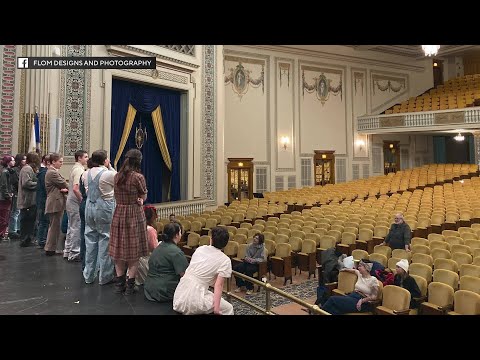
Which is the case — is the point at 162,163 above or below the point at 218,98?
below

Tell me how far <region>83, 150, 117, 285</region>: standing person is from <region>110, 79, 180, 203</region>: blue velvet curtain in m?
6.05

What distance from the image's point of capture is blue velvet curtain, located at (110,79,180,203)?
374 inches

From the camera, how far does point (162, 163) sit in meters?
10.8

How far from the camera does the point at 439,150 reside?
20734 mm

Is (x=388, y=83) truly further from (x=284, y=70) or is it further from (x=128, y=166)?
(x=128, y=166)

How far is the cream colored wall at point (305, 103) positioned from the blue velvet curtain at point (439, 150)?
1.78 m

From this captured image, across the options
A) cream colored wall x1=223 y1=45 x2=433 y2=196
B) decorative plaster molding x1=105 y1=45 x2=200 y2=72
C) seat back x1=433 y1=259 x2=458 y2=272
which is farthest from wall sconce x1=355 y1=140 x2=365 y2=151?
seat back x1=433 y1=259 x2=458 y2=272

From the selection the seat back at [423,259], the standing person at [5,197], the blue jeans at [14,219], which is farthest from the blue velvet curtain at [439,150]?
the standing person at [5,197]

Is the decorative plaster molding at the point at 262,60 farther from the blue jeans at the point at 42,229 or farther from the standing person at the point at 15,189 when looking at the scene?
the blue jeans at the point at 42,229

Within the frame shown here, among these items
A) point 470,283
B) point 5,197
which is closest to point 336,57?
point 470,283
